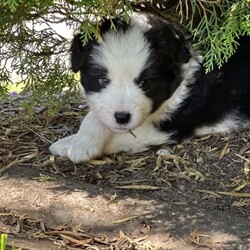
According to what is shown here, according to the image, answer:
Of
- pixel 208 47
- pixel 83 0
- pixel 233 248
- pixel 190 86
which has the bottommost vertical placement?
pixel 233 248

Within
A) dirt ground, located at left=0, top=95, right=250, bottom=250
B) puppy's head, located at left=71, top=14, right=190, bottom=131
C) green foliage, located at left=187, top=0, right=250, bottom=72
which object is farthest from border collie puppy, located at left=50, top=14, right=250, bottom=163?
green foliage, located at left=187, top=0, right=250, bottom=72

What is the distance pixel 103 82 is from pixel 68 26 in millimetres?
605

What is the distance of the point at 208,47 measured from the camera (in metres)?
4.10

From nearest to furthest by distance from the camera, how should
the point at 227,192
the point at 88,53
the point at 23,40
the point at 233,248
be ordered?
the point at 233,248, the point at 227,192, the point at 88,53, the point at 23,40

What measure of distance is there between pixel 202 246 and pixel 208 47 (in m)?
1.36

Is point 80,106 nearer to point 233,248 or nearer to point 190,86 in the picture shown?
point 190,86

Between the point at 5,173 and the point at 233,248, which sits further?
the point at 5,173

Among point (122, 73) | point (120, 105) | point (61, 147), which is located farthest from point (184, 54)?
point (61, 147)

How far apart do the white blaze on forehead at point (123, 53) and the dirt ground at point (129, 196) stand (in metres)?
0.60

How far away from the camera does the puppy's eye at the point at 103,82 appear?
12.9 ft

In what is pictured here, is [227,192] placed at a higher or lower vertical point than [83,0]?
lower

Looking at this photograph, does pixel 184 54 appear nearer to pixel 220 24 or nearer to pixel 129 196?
pixel 220 24

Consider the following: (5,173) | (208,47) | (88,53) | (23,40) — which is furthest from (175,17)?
(5,173)

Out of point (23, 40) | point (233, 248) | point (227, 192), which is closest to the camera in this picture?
point (233, 248)
